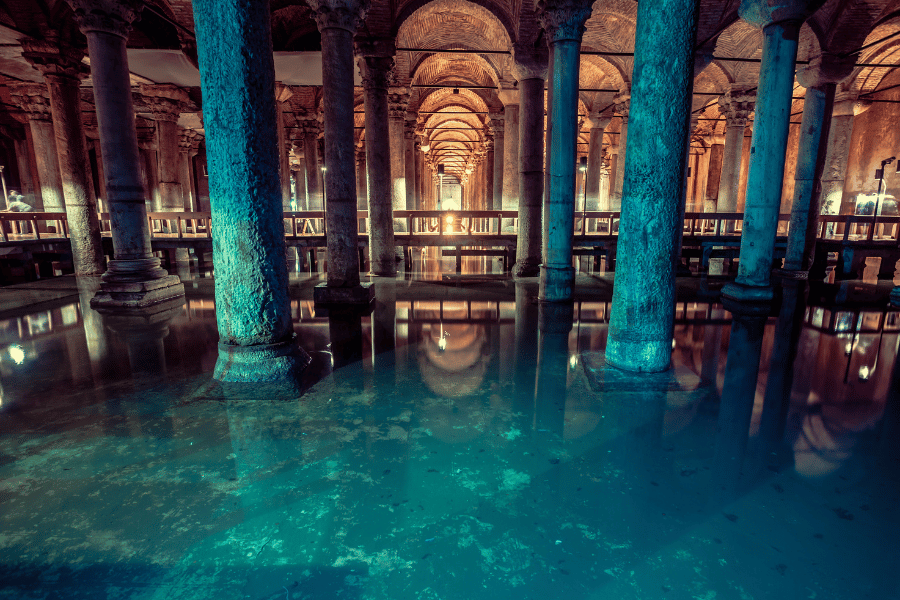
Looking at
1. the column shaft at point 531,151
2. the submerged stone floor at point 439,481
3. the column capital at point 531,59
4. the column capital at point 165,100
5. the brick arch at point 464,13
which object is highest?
the brick arch at point 464,13

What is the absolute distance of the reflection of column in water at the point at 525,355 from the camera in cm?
361

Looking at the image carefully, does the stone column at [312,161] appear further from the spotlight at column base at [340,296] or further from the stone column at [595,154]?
the spotlight at column base at [340,296]

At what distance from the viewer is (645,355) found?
402 cm

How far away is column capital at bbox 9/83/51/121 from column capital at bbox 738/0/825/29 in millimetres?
17933

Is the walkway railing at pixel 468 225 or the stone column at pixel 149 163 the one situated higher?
the stone column at pixel 149 163

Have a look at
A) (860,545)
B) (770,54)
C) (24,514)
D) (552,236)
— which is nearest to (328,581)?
(24,514)

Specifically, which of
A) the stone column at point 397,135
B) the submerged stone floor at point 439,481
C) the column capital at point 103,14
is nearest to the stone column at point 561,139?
the submerged stone floor at point 439,481

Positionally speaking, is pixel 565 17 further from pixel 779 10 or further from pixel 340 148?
pixel 340 148

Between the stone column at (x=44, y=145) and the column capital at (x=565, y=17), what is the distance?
47.6 ft

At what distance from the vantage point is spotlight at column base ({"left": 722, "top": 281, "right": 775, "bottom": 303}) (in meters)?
7.20

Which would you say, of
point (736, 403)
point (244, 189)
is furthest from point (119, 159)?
point (736, 403)

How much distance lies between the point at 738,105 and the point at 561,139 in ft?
37.1

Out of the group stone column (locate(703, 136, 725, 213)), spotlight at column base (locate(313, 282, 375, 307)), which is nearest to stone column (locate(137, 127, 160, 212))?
spotlight at column base (locate(313, 282, 375, 307))

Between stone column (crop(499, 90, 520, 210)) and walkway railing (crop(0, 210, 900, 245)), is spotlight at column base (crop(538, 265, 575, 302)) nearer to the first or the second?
walkway railing (crop(0, 210, 900, 245))
